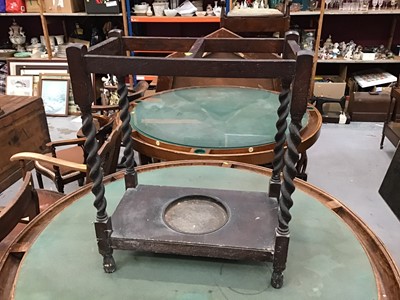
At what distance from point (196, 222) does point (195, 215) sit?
0.03 meters

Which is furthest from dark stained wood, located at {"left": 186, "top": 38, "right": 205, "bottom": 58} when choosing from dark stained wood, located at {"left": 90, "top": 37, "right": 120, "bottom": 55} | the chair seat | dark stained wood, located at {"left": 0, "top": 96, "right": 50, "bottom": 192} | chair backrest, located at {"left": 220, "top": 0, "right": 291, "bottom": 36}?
chair backrest, located at {"left": 220, "top": 0, "right": 291, "bottom": 36}

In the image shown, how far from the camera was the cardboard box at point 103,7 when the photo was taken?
3982mm

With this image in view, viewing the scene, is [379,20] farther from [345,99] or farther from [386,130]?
[386,130]

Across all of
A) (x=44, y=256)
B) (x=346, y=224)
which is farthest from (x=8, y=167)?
(x=346, y=224)

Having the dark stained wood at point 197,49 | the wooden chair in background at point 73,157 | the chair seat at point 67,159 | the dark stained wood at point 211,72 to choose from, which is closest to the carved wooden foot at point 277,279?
the dark stained wood at point 211,72

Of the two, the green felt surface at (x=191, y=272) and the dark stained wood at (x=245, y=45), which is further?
the dark stained wood at (x=245, y=45)

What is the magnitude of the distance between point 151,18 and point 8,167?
2.20 m

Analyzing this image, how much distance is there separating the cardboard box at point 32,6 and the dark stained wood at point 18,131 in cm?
164

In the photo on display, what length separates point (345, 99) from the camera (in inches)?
159

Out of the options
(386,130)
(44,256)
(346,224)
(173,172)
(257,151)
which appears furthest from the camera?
(386,130)

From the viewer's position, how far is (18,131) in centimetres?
286

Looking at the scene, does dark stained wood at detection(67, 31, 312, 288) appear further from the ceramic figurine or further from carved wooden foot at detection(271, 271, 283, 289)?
the ceramic figurine

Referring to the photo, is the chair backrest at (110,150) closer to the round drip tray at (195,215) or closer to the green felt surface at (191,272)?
the green felt surface at (191,272)

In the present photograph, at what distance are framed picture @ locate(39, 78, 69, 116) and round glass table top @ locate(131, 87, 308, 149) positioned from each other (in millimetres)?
2146
